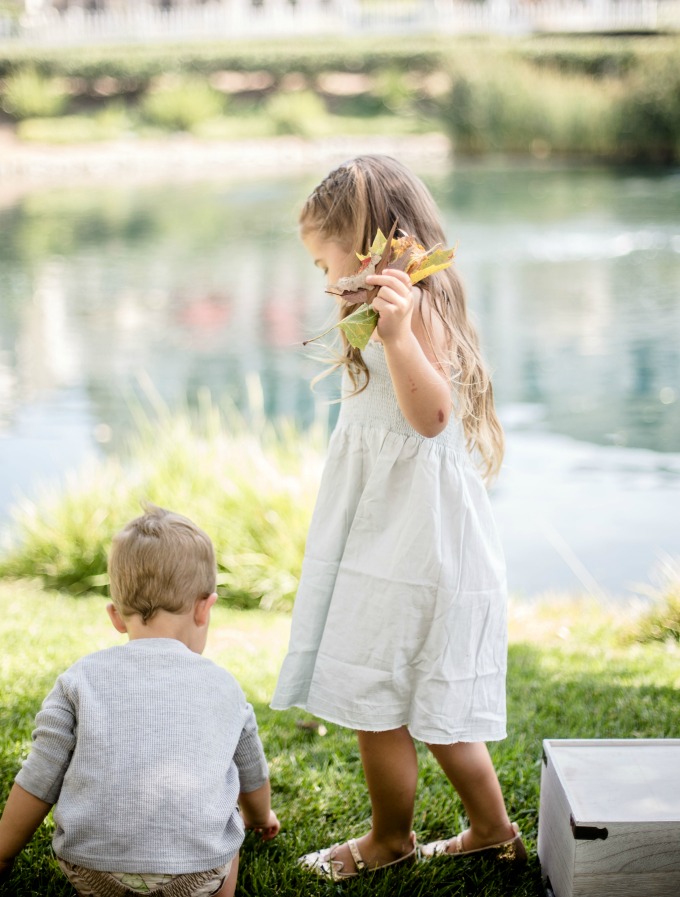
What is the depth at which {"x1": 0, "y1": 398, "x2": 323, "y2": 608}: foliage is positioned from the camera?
484 centimetres

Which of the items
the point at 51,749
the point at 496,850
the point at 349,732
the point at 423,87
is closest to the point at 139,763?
the point at 51,749

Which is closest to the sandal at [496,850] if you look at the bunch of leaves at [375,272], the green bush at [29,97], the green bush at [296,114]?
the bunch of leaves at [375,272]

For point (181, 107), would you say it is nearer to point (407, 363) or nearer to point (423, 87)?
point (423, 87)

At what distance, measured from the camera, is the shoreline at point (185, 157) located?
20.8 meters

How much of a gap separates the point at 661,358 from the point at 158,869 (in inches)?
338

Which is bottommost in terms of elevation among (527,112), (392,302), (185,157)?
(392,302)

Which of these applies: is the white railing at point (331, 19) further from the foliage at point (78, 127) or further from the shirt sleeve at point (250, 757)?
the shirt sleeve at point (250, 757)

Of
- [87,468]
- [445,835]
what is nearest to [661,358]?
[87,468]

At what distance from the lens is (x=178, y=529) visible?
185 centimetres

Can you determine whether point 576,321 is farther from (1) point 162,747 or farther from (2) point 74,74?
(2) point 74,74

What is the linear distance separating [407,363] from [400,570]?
39 centimetres

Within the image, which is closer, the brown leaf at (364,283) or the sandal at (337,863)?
the brown leaf at (364,283)

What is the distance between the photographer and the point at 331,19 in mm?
32344

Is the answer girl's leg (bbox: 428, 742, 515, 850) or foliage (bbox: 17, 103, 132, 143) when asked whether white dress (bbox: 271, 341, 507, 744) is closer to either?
girl's leg (bbox: 428, 742, 515, 850)
